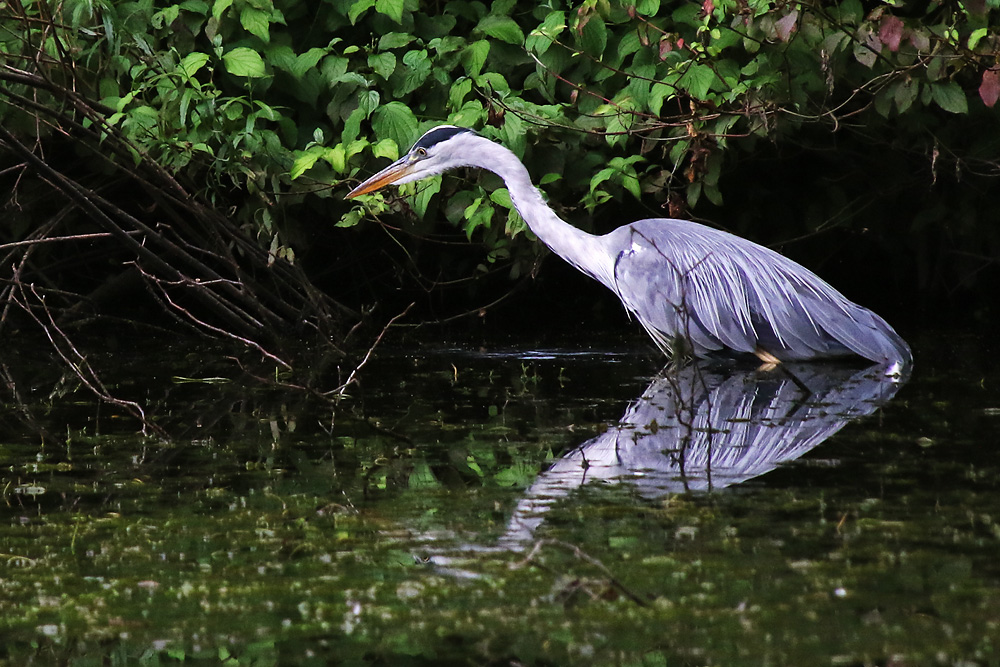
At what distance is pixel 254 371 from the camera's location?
19.6 ft

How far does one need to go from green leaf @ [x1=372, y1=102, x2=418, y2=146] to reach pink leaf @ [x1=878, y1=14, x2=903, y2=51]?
7.61 ft

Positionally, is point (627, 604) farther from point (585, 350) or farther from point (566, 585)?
point (585, 350)

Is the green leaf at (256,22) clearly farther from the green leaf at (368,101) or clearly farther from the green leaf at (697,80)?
the green leaf at (697,80)

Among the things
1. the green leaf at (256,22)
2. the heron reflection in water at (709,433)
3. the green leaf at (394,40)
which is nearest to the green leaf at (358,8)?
the green leaf at (394,40)

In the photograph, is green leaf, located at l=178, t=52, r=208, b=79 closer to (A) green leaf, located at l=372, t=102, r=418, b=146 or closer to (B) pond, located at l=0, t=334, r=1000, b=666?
(A) green leaf, located at l=372, t=102, r=418, b=146

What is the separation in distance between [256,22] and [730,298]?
2.67 m

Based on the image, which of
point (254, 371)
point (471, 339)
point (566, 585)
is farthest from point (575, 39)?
point (566, 585)

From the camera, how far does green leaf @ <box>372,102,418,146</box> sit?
652cm

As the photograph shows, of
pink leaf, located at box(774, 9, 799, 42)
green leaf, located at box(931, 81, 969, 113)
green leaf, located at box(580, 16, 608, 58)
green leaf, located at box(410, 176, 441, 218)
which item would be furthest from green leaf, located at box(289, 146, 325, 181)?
green leaf, located at box(931, 81, 969, 113)

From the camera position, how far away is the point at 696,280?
620 cm

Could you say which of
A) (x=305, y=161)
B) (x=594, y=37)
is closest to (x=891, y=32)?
(x=594, y=37)

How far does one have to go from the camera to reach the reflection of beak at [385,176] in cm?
Result: 635

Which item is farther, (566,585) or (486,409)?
(486,409)

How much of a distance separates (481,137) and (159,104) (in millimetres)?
1644
